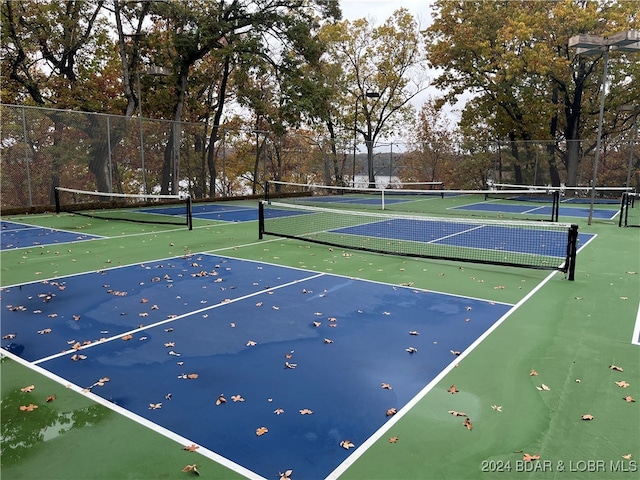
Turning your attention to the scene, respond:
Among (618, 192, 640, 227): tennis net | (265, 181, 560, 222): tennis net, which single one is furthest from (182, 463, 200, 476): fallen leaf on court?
(618, 192, 640, 227): tennis net

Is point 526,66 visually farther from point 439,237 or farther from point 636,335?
point 636,335

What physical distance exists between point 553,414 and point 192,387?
2.91m

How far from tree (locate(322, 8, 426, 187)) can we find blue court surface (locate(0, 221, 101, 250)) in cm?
2066

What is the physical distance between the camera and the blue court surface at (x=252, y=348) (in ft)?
11.8

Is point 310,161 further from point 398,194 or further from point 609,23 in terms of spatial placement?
point 609,23

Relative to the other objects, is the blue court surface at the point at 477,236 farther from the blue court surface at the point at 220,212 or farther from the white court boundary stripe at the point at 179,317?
the white court boundary stripe at the point at 179,317

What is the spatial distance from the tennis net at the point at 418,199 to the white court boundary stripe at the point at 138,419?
1023 cm

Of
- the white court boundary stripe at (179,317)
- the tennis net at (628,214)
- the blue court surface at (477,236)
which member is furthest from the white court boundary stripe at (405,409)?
the tennis net at (628,214)

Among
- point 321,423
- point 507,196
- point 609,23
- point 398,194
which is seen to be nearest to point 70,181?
point 321,423

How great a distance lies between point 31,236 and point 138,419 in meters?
9.98

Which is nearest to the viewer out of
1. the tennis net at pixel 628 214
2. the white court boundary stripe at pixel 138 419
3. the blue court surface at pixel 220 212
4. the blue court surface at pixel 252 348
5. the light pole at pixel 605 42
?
the white court boundary stripe at pixel 138 419

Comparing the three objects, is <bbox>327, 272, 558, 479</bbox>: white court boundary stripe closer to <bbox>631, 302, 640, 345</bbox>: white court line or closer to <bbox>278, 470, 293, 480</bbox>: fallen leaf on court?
<bbox>278, 470, 293, 480</bbox>: fallen leaf on court

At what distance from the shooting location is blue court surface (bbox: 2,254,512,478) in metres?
3.60

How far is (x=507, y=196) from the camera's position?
2667 centimetres
